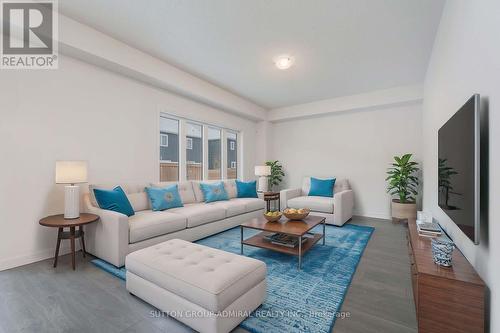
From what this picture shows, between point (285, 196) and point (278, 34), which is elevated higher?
point (278, 34)

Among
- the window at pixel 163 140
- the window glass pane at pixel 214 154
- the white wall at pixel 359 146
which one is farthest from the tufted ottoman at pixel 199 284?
the white wall at pixel 359 146

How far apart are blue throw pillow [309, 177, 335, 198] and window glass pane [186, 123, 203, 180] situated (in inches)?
97.4

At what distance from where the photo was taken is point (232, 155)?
5.86 m

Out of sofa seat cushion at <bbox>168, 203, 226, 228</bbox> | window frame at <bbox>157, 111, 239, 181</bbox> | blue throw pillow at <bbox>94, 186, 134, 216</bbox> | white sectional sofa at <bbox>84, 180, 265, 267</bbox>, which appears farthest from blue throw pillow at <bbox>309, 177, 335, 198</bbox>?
blue throw pillow at <bbox>94, 186, 134, 216</bbox>

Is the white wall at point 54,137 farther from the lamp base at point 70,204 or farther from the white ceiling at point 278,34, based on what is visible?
the white ceiling at point 278,34

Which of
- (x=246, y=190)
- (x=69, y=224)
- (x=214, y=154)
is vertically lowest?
(x=69, y=224)

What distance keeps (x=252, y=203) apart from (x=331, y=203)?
4.84 ft

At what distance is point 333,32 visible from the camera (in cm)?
273

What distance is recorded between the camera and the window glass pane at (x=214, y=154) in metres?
5.19

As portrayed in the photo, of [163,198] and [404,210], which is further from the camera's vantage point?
[404,210]

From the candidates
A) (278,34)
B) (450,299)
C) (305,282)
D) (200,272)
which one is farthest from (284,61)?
(450,299)

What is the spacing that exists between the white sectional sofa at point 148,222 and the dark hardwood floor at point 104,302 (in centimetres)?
27

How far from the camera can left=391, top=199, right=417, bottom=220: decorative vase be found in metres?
4.30

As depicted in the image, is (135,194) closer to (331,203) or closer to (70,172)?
(70,172)
